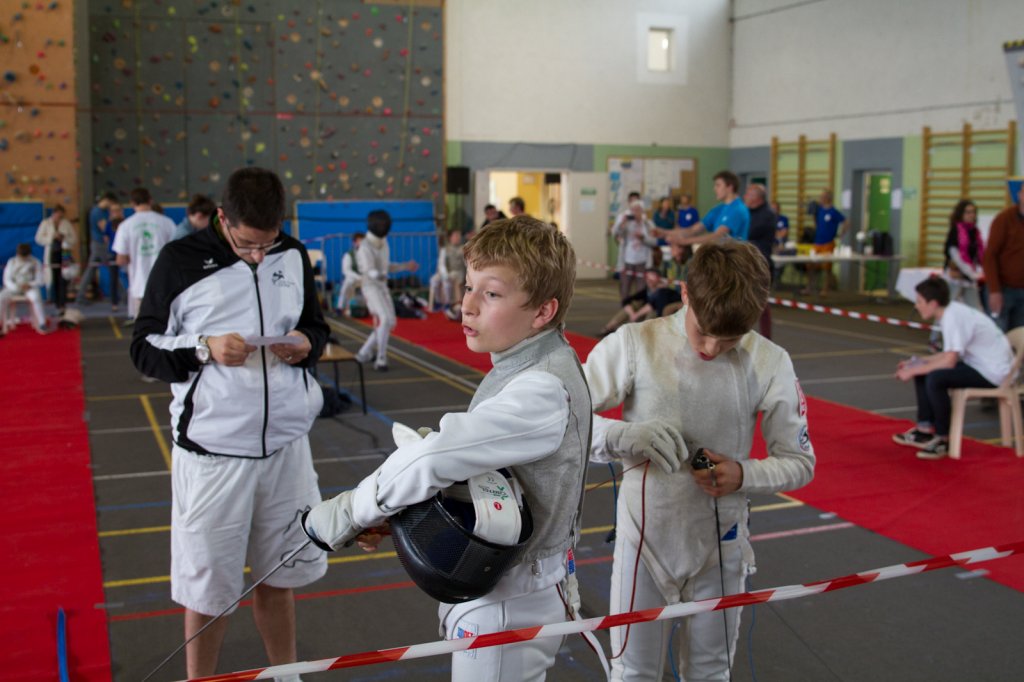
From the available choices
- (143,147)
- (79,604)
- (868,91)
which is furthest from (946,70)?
(79,604)

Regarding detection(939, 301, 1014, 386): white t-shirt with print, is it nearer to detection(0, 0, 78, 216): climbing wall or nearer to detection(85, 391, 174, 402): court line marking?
detection(85, 391, 174, 402): court line marking

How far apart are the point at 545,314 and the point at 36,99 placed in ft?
56.0

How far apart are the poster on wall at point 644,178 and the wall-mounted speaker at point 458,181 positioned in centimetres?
367

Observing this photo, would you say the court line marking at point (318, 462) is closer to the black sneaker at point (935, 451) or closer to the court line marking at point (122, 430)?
the court line marking at point (122, 430)

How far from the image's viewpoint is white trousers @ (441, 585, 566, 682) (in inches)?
81.7

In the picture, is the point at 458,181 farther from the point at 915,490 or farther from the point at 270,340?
the point at 270,340

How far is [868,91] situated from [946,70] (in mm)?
1800

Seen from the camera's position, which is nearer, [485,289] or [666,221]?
[485,289]

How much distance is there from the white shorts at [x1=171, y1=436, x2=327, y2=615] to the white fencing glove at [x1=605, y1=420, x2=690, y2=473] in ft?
3.63

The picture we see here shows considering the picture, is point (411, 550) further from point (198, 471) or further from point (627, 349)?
point (198, 471)

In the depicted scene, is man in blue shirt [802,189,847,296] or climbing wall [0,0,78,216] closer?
climbing wall [0,0,78,216]

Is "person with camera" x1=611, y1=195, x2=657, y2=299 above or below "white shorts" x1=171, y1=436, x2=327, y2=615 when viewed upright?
above

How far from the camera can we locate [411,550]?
1.89m

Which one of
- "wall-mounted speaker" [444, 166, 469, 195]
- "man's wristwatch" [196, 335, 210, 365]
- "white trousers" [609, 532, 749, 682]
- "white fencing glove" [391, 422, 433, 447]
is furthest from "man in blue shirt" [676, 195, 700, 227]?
"white fencing glove" [391, 422, 433, 447]
